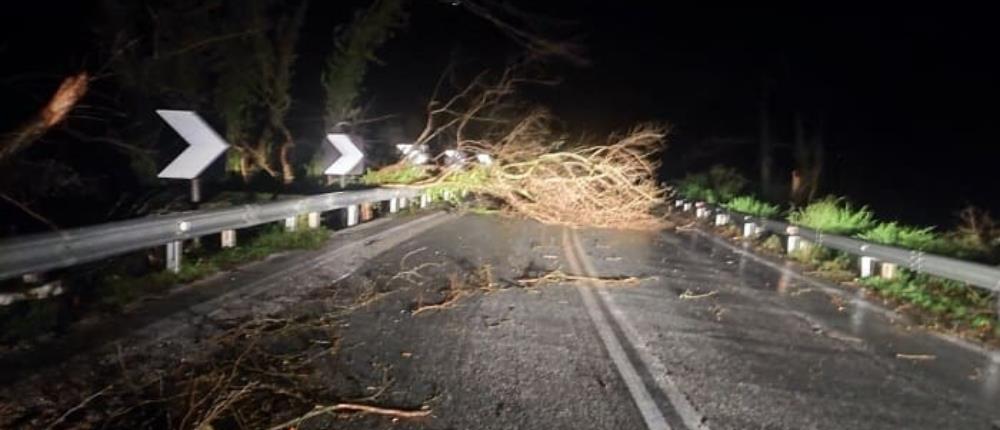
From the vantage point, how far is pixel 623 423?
5070mm

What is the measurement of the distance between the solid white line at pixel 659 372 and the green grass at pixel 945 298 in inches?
152

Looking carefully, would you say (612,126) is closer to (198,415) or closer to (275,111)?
(275,111)

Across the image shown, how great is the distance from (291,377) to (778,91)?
33397 millimetres

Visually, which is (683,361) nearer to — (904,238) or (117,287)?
(117,287)

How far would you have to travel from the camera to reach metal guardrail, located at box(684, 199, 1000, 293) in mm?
9273

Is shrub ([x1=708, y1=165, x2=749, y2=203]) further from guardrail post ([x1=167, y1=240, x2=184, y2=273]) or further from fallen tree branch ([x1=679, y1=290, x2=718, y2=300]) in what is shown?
guardrail post ([x1=167, y1=240, x2=184, y2=273])

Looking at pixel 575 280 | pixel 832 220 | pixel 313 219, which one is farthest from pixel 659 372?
pixel 832 220

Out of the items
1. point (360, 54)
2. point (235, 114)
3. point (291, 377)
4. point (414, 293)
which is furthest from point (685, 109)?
point (291, 377)

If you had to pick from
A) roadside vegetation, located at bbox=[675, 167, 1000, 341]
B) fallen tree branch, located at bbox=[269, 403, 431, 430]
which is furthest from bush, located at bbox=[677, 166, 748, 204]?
fallen tree branch, located at bbox=[269, 403, 431, 430]

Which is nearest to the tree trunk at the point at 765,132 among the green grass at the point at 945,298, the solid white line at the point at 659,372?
the green grass at the point at 945,298

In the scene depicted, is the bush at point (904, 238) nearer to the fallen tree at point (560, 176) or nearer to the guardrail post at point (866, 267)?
the guardrail post at point (866, 267)

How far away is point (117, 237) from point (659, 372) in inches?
239

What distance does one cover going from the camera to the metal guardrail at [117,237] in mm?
7172

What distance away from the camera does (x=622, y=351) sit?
699 centimetres
